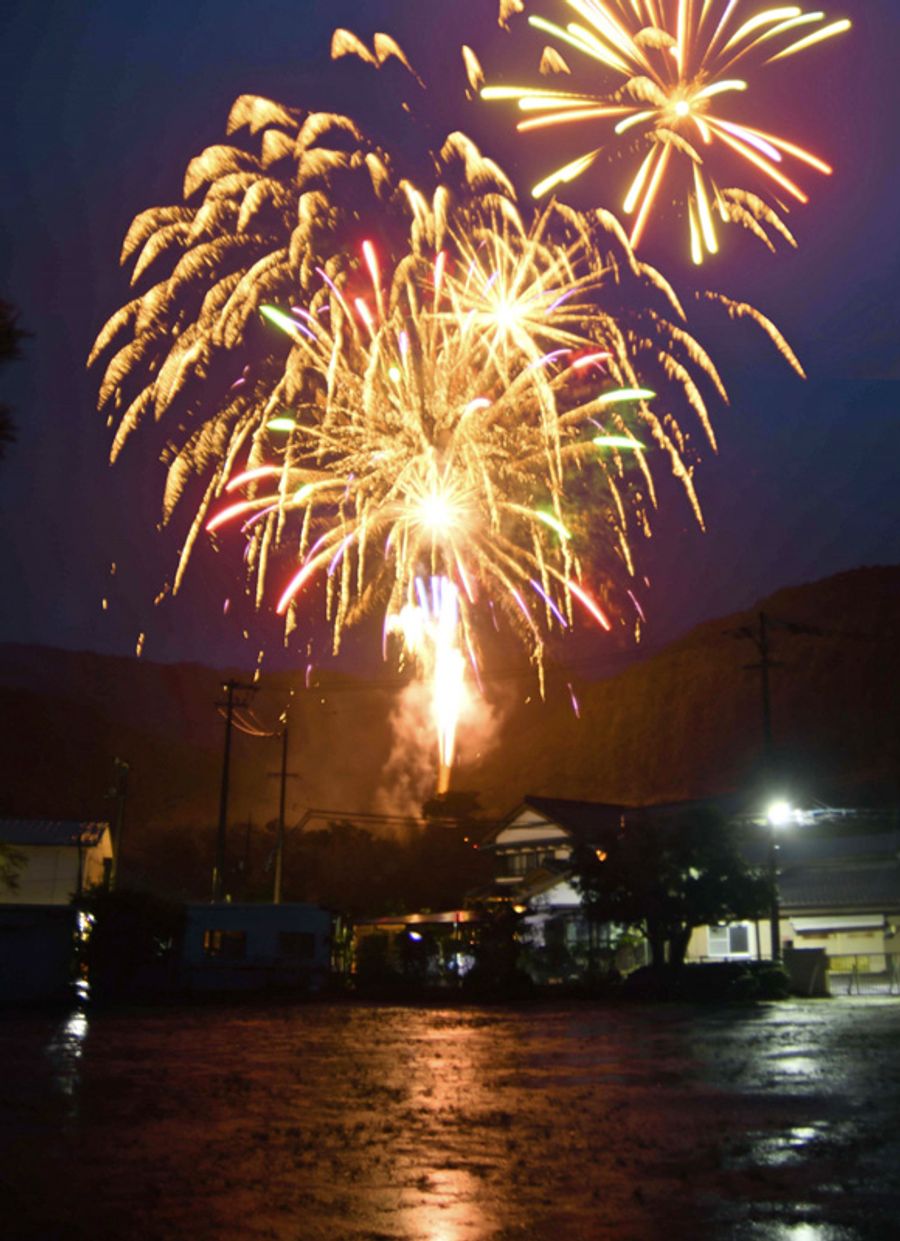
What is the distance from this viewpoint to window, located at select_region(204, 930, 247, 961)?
38.8 m

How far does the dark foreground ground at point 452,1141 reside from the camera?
21.7ft

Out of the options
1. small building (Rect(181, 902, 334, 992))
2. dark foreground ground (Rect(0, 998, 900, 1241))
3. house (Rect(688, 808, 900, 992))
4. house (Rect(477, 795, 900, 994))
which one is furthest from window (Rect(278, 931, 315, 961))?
dark foreground ground (Rect(0, 998, 900, 1241))

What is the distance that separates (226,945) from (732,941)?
58.8 ft

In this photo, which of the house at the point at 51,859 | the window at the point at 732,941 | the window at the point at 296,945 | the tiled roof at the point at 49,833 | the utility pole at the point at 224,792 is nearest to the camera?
the window at the point at 296,945

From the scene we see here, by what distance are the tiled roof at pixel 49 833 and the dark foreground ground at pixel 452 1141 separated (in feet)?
122

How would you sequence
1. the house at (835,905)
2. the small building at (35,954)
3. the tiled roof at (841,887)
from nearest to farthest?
1. the small building at (35,954)
2. the house at (835,905)
3. the tiled roof at (841,887)

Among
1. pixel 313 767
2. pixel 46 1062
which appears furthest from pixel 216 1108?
pixel 313 767

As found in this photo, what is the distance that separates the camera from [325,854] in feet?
245

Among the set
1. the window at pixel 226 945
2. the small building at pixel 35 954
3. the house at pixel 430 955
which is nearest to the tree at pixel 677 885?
the house at pixel 430 955

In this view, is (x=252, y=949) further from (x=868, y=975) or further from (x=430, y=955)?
(x=868, y=975)

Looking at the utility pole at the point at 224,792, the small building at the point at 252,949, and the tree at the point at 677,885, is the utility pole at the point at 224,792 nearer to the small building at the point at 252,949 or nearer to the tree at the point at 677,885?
the small building at the point at 252,949

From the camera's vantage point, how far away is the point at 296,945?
131ft

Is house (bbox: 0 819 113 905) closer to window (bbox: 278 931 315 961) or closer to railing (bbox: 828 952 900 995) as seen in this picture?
window (bbox: 278 931 315 961)

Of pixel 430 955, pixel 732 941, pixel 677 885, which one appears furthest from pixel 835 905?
pixel 430 955
